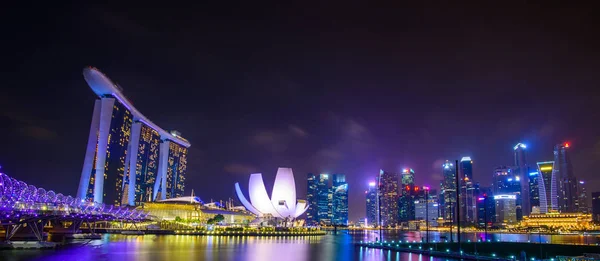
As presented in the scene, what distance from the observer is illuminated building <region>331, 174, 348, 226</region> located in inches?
6900

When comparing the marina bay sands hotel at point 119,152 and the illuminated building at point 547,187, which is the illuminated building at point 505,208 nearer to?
the illuminated building at point 547,187

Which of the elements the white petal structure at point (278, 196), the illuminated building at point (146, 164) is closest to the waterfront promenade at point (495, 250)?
the white petal structure at point (278, 196)

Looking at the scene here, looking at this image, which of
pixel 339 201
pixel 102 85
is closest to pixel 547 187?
pixel 339 201

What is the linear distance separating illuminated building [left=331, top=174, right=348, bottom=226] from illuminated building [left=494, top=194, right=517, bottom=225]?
51784mm

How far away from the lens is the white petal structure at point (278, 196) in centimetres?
7569

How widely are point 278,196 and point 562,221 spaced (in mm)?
89577

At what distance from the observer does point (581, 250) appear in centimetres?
2884

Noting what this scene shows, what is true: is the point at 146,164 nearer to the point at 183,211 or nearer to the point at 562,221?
the point at 183,211

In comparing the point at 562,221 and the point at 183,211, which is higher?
the point at 562,221

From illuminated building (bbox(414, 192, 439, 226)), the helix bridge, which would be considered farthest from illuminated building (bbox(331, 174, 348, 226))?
the helix bridge

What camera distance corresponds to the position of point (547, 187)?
144 m

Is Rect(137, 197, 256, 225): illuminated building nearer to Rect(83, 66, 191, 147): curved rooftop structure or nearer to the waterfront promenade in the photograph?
Rect(83, 66, 191, 147): curved rooftop structure

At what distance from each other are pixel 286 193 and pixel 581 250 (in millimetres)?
50960

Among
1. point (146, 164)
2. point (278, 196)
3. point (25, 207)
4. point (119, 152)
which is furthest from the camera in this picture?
point (146, 164)
